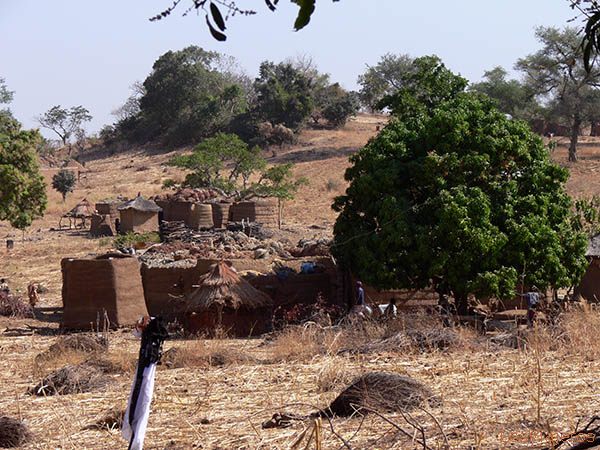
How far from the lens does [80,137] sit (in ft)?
261

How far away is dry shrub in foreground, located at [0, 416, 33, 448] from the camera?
299 inches

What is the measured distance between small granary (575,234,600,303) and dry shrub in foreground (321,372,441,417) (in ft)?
37.7

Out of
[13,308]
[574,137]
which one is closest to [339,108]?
[574,137]

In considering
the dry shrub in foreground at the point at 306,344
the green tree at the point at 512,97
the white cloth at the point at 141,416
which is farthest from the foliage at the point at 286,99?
the white cloth at the point at 141,416

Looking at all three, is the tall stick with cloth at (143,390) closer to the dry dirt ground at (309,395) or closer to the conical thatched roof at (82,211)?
the dry dirt ground at (309,395)

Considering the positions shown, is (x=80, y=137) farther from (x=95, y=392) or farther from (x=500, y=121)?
(x=95, y=392)

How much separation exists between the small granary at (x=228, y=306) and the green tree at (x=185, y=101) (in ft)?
139

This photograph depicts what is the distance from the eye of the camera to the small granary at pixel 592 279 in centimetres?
1881

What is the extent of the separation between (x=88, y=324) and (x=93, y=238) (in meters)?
16.9

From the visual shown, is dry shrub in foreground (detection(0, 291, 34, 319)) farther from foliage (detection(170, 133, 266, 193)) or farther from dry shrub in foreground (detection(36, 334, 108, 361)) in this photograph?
foliage (detection(170, 133, 266, 193))

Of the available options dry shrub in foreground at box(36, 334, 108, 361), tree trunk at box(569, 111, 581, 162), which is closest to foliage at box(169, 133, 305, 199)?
tree trunk at box(569, 111, 581, 162)

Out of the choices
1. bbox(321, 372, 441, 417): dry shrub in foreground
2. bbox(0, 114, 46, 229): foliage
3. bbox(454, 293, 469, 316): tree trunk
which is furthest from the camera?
bbox(0, 114, 46, 229): foliage

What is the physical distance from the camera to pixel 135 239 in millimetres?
30172

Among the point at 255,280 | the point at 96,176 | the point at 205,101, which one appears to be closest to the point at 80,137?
the point at 205,101
